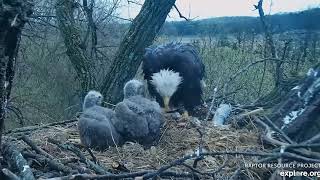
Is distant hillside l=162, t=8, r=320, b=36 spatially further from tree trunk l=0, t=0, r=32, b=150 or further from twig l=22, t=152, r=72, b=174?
tree trunk l=0, t=0, r=32, b=150

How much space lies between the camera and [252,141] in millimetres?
3281

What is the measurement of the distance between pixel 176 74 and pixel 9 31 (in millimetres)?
2594

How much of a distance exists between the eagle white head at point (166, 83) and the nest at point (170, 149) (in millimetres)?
370

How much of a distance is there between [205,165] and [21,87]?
26.7 ft

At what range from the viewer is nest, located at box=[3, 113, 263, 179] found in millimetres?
A: 2699

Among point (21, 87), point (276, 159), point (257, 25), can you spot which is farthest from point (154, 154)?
point (21, 87)

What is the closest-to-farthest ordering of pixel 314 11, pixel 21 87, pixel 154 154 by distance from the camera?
pixel 154 154
pixel 314 11
pixel 21 87

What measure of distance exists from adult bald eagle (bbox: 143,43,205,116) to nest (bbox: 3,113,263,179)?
0.49m

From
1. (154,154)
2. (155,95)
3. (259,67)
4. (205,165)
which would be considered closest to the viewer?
(205,165)

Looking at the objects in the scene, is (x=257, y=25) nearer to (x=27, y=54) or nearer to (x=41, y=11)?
(x=41, y=11)

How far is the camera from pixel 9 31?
1.81 metres

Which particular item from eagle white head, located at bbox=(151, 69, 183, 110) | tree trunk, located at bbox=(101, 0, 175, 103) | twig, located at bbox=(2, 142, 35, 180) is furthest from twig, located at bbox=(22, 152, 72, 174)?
tree trunk, located at bbox=(101, 0, 175, 103)

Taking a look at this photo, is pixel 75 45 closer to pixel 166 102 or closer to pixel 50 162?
pixel 166 102

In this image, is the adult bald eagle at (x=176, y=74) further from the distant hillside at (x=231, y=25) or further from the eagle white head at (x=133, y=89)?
the distant hillside at (x=231, y=25)
